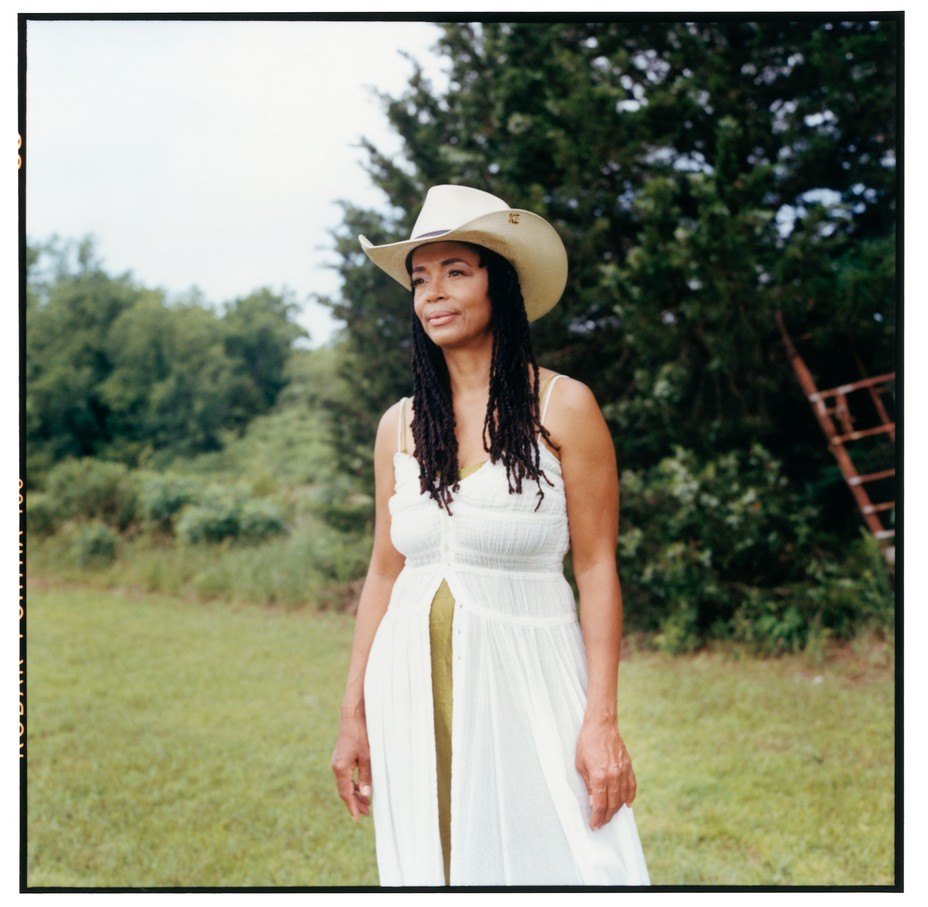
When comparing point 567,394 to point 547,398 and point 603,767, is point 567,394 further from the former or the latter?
point 603,767

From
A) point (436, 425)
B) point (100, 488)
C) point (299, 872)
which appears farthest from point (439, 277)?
point (100, 488)

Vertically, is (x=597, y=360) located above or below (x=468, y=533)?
above

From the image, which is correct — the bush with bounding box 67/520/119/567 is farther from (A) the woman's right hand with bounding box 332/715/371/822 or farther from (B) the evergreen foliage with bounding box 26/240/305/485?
(A) the woman's right hand with bounding box 332/715/371/822

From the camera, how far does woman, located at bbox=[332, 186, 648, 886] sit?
1.57 m

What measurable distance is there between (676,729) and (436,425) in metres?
2.75

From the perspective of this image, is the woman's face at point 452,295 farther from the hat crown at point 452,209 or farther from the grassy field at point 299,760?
the grassy field at point 299,760

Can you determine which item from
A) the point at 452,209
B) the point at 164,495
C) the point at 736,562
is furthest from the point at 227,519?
the point at 452,209

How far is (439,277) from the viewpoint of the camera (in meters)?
1.65

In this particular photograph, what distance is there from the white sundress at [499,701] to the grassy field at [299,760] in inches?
64.3

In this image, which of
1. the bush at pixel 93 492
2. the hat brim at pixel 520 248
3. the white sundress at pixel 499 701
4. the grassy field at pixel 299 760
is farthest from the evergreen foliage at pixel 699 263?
the white sundress at pixel 499 701

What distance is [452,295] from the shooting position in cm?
163

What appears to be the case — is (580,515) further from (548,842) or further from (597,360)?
(597,360)

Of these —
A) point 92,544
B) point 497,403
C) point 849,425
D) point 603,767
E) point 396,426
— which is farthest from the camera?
point 92,544

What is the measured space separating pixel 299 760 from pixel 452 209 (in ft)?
9.22
